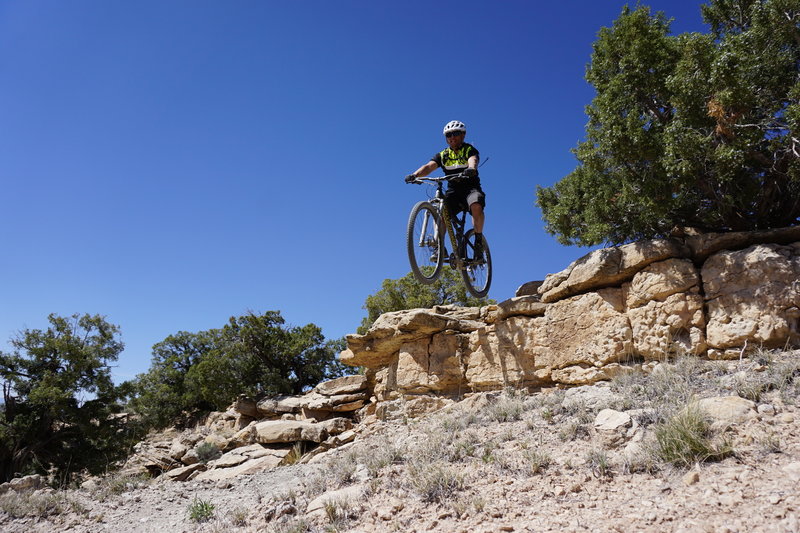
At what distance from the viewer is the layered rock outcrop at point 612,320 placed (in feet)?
27.7

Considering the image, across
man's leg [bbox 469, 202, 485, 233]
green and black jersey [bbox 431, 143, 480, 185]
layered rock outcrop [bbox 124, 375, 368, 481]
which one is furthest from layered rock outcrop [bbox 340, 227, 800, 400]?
green and black jersey [bbox 431, 143, 480, 185]

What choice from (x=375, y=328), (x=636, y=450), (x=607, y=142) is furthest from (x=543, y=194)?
(x=636, y=450)

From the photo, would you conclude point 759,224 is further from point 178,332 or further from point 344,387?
point 178,332

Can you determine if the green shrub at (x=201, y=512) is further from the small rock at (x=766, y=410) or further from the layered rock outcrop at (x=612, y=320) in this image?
the small rock at (x=766, y=410)

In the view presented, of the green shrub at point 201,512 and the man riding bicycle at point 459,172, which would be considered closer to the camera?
the green shrub at point 201,512

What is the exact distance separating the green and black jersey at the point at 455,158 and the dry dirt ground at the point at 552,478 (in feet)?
15.4

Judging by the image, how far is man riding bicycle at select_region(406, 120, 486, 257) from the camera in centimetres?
984

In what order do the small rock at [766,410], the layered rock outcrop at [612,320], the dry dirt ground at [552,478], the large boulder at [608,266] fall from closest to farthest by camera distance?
the dry dirt ground at [552,478] → the small rock at [766,410] → the layered rock outcrop at [612,320] → the large boulder at [608,266]

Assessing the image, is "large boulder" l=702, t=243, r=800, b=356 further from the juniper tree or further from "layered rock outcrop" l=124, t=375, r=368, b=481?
"layered rock outcrop" l=124, t=375, r=368, b=481

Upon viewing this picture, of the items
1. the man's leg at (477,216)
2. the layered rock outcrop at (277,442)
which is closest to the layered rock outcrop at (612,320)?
the layered rock outcrop at (277,442)

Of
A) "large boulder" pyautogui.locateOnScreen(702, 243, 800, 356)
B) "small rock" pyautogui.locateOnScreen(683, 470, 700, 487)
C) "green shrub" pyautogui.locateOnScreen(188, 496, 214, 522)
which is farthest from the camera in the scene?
"large boulder" pyautogui.locateOnScreen(702, 243, 800, 356)

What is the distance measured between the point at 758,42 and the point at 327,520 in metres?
11.4

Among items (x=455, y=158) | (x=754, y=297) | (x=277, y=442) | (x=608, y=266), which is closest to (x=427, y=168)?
(x=455, y=158)

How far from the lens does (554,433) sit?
6.95 m
